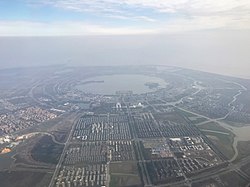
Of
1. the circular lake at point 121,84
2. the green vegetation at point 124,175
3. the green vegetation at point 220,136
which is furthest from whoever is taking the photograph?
the circular lake at point 121,84

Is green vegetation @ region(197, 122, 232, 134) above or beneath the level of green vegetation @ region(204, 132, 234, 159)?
above

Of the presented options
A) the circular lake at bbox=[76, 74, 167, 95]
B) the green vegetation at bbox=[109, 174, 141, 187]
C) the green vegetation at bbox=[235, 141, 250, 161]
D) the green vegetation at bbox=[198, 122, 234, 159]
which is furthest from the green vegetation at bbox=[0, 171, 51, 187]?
the circular lake at bbox=[76, 74, 167, 95]

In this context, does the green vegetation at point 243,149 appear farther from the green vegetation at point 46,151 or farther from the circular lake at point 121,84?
the circular lake at point 121,84

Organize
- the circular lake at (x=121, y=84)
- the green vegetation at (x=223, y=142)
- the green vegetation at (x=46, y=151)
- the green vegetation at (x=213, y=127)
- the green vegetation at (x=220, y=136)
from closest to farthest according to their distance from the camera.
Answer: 1. the green vegetation at (x=46, y=151)
2. the green vegetation at (x=223, y=142)
3. the green vegetation at (x=220, y=136)
4. the green vegetation at (x=213, y=127)
5. the circular lake at (x=121, y=84)

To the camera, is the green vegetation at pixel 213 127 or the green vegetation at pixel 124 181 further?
the green vegetation at pixel 213 127

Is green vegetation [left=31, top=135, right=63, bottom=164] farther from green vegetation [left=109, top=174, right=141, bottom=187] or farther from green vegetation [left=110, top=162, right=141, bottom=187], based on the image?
green vegetation [left=109, top=174, right=141, bottom=187]

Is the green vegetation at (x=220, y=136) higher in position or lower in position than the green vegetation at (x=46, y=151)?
higher

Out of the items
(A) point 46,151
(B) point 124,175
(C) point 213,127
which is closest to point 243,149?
(C) point 213,127

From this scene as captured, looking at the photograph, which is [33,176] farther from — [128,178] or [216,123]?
[216,123]

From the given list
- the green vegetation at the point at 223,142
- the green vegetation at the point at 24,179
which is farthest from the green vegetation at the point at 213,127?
the green vegetation at the point at 24,179

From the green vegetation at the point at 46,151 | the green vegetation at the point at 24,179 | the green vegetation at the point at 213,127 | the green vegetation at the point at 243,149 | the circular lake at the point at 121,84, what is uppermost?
the circular lake at the point at 121,84
